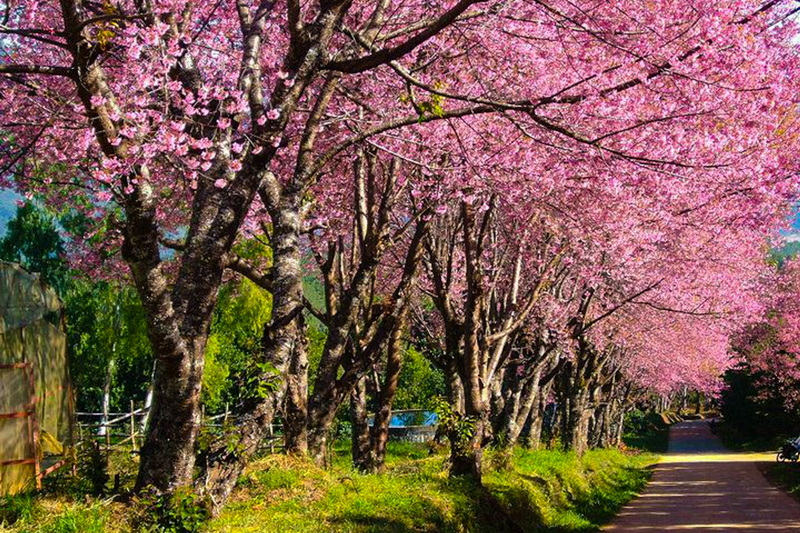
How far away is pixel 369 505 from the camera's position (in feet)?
33.4

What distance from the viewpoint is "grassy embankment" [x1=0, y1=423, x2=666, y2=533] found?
282 inches

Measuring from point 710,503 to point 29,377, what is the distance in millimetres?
15960

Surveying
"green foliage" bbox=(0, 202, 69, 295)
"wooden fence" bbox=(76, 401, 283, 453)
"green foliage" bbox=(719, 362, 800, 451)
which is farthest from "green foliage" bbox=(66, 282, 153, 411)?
"green foliage" bbox=(719, 362, 800, 451)

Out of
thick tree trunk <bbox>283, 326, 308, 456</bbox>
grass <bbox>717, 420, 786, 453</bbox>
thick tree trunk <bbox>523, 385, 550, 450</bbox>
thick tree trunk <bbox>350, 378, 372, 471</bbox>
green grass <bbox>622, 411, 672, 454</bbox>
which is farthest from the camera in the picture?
green grass <bbox>622, 411, 672, 454</bbox>

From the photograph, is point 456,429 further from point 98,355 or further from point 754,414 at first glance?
point 754,414

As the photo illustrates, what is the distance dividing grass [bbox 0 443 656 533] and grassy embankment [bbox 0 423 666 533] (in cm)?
1

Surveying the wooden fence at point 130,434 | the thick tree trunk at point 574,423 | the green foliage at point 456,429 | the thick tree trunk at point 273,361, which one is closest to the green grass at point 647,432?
the thick tree trunk at point 574,423

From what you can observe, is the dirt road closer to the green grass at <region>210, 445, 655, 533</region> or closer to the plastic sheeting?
the green grass at <region>210, 445, 655, 533</region>

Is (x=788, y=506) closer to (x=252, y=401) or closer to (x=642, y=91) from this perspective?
(x=642, y=91)

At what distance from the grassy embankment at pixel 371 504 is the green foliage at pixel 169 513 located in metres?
0.14

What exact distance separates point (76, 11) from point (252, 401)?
3948mm

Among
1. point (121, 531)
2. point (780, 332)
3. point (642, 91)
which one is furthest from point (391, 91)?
point (780, 332)

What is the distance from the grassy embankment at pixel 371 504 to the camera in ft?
23.5

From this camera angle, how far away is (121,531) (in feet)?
22.6
